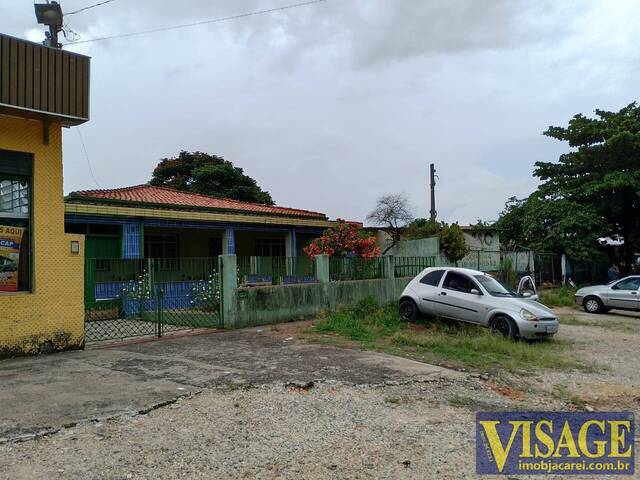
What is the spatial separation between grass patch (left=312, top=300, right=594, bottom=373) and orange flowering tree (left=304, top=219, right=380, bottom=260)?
8.69 ft

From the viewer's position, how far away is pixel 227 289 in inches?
477

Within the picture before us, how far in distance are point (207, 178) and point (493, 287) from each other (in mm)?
27547

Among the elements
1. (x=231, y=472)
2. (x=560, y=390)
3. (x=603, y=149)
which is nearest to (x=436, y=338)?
(x=560, y=390)

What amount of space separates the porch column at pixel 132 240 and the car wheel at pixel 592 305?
1484cm

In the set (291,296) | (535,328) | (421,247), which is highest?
(421,247)

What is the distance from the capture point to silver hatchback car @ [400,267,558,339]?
35.0 ft

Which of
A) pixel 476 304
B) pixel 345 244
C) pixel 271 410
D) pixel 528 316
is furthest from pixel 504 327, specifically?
pixel 271 410

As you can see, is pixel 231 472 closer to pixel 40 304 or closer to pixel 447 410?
pixel 447 410

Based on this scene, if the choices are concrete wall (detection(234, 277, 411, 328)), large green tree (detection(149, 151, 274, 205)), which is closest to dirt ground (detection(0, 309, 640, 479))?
concrete wall (detection(234, 277, 411, 328))

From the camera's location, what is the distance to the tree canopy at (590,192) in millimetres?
24000

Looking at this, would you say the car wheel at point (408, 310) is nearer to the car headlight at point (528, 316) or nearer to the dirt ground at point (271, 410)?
the car headlight at point (528, 316)

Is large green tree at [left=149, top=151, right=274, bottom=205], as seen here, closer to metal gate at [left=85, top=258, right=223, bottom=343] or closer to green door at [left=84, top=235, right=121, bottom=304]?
green door at [left=84, top=235, right=121, bottom=304]

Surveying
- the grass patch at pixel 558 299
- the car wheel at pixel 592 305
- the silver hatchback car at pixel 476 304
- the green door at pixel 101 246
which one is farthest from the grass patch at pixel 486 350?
the grass patch at pixel 558 299

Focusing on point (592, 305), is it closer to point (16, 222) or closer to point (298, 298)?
point (298, 298)
